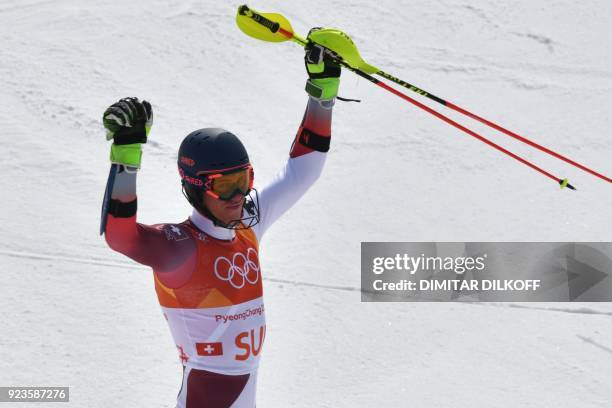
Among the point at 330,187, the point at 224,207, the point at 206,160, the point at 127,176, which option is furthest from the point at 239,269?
the point at 330,187

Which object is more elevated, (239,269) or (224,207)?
(224,207)

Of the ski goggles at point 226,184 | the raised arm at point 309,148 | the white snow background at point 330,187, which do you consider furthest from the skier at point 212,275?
the white snow background at point 330,187

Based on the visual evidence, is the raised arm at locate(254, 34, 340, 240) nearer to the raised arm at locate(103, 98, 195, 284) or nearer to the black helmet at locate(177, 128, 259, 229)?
the black helmet at locate(177, 128, 259, 229)

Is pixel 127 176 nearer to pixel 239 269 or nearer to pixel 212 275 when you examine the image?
pixel 212 275

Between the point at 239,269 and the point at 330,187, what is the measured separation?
12.3ft

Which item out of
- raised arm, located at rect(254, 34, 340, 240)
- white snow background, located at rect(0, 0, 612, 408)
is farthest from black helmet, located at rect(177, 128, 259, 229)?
white snow background, located at rect(0, 0, 612, 408)

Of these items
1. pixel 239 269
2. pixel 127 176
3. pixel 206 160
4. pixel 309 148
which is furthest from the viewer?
pixel 309 148

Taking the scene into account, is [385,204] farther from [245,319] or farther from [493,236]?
[245,319]

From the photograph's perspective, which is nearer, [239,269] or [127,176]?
[127,176]

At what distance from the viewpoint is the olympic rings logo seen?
3.61 metres

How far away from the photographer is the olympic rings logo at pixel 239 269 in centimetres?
361

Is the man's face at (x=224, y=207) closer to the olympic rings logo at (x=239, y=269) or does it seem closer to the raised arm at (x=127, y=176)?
the olympic rings logo at (x=239, y=269)

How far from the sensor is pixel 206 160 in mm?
3531

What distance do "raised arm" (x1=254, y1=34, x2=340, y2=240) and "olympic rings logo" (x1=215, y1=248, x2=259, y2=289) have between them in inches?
13.8
